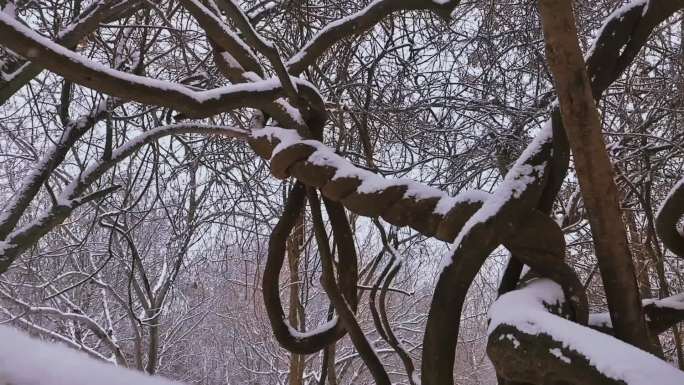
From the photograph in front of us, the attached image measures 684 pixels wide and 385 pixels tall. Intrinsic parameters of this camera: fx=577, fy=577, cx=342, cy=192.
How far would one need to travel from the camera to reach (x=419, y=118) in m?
2.93

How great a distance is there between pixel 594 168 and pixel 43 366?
1.93 ft

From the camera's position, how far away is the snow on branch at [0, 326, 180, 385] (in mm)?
198

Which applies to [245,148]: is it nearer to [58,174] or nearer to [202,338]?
[58,174]

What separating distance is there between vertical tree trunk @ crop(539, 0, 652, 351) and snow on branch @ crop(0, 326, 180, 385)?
0.55m

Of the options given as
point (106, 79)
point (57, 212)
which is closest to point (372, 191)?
point (106, 79)

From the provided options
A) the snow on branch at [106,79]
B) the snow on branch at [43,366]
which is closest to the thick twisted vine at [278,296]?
the snow on branch at [106,79]

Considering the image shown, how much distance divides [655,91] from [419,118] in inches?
41.7

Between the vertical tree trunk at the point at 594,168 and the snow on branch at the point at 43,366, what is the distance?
55 cm

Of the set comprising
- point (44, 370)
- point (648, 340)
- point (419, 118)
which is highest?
point (419, 118)

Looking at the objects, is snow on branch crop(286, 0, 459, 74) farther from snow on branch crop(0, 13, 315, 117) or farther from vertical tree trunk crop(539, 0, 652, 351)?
vertical tree trunk crop(539, 0, 652, 351)

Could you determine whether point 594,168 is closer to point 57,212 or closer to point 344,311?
point 344,311

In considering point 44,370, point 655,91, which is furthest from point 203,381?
point 44,370

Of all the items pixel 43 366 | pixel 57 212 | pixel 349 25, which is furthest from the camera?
pixel 57 212

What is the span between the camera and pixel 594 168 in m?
0.64
